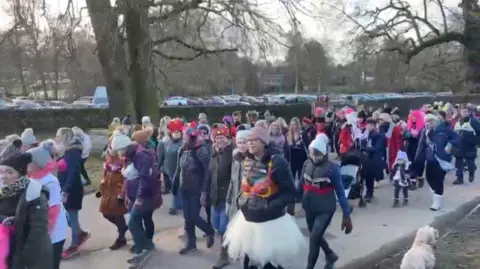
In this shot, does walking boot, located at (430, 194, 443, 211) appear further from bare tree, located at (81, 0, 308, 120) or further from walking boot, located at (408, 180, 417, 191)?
bare tree, located at (81, 0, 308, 120)

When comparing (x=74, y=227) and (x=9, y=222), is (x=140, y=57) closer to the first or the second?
(x=74, y=227)

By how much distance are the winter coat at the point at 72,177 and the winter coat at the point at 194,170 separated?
1308 millimetres

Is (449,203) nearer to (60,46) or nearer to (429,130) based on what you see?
(429,130)

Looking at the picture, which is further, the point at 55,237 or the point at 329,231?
the point at 329,231

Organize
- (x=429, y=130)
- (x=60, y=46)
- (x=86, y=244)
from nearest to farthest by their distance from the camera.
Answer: (x=86, y=244) → (x=429, y=130) → (x=60, y=46)

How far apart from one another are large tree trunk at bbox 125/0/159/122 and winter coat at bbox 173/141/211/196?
9.76 m

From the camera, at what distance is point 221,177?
7.43m

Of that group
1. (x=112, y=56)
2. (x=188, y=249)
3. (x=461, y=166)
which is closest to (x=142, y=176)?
(x=188, y=249)

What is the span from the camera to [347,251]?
7.73 m

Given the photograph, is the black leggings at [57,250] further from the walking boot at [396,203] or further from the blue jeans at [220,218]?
the walking boot at [396,203]

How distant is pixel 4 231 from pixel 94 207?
6423mm

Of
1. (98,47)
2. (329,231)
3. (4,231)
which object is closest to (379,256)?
(329,231)

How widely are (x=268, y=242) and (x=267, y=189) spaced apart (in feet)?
1.68

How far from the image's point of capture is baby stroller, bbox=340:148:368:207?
9688mm
